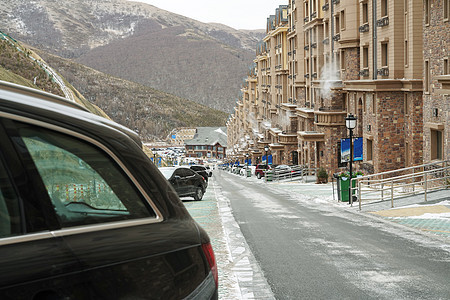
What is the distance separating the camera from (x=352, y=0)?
121ft

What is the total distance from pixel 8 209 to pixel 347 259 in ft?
27.0

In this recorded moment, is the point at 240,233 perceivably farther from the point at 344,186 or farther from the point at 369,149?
the point at 369,149

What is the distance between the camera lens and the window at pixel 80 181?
2238 mm

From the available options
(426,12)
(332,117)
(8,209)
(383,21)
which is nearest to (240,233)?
(8,209)

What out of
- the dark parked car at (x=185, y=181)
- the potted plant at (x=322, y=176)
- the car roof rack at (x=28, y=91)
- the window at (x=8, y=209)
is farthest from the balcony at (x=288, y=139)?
the window at (x=8, y=209)

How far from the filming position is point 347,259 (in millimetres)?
9703

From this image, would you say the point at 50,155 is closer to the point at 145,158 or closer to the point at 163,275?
the point at 145,158

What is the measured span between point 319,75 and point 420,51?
19.5m

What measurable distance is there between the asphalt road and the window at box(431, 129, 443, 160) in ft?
36.6

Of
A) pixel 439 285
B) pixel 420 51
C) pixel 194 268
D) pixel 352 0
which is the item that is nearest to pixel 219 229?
pixel 439 285

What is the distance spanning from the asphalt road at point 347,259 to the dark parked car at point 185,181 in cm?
867

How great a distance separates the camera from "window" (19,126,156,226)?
7.34ft

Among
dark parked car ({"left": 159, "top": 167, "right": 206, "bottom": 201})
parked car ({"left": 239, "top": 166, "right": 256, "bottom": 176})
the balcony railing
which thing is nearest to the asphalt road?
dark parked car ({"left": 159, "top": 167, "right": 206, "bottom": 201})

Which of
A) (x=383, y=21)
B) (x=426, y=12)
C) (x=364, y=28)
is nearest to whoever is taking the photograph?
(x=426, y=12)
